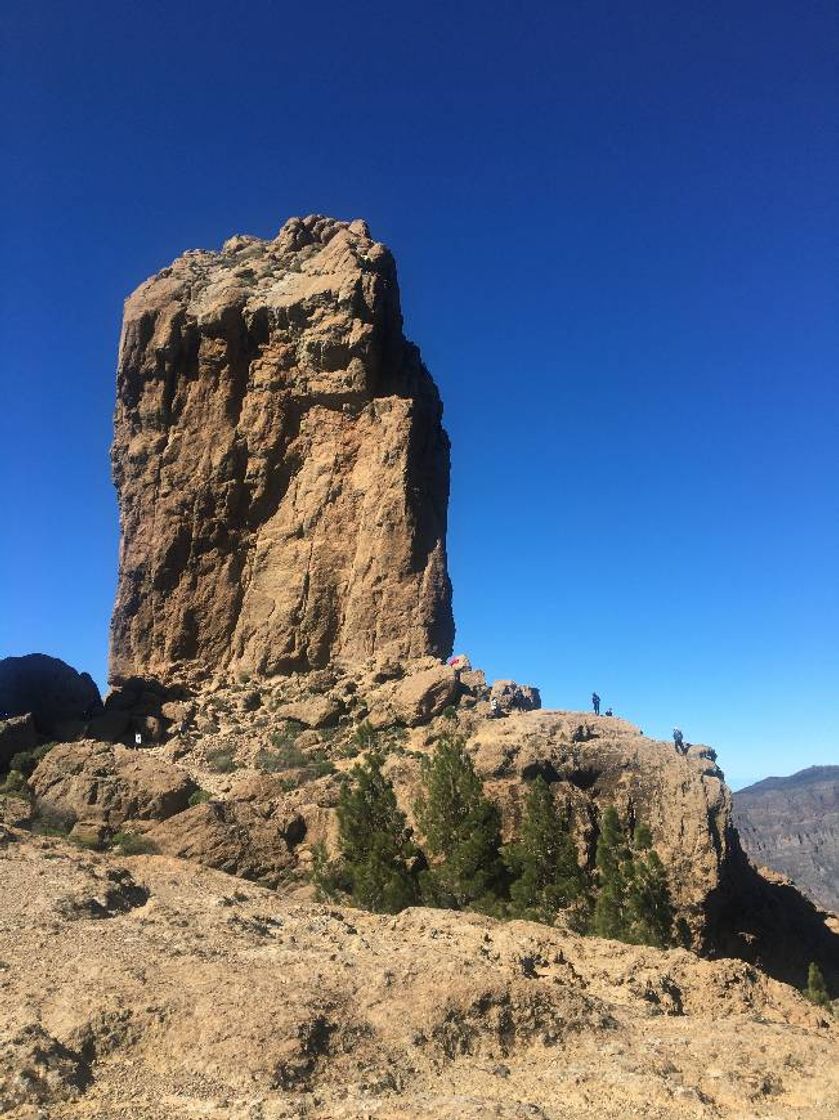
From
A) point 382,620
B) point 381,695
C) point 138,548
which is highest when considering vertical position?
point 138,548

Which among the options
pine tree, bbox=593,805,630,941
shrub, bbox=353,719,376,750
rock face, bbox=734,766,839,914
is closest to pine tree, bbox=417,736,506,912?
pine tree, bbox=593,805,630,941

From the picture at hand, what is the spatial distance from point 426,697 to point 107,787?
1107 cm

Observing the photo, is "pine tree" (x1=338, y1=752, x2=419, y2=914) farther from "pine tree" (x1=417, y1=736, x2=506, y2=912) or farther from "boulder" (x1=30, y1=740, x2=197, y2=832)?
"boulder" (x1=30, y1=740, x2=197, y2=832)

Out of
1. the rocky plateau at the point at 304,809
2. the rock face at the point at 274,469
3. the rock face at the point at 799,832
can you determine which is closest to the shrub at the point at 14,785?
the rocky plateau at the point at 304,809

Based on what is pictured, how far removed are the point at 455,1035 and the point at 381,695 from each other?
24.2m

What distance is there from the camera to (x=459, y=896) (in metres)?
18.3

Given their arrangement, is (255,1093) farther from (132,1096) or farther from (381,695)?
(381,695)

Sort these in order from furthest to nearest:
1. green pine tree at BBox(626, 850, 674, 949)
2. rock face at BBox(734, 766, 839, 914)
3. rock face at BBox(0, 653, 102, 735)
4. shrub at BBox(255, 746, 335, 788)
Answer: rock face at BBox(734, 766, 839, 914), rock face at BBox(0, 653, 102, 735), shrub at BBox(255, 746, 335, 788), green pine tree at BBox(626, 850, 674, 949)

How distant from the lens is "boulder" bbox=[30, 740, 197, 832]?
22.5m

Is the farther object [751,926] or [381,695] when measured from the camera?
[381,695]

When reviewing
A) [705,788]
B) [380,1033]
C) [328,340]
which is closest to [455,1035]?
[380,1033]

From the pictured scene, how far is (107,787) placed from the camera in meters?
22.8

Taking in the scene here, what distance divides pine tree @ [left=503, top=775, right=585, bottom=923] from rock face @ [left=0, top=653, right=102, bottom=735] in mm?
22577

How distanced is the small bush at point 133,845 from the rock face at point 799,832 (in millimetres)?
115651
